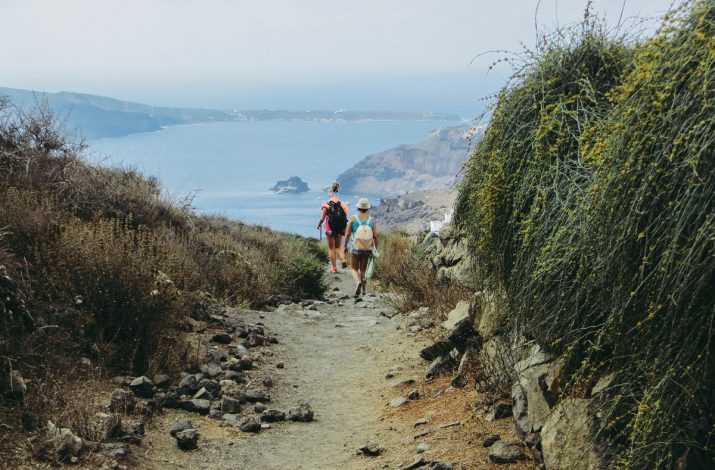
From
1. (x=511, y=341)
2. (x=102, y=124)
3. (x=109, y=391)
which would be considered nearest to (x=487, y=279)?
(x=511, y=341)

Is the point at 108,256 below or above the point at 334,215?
above

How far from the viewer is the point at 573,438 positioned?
4348mm

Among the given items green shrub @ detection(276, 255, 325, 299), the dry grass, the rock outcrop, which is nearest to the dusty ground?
the dry grass

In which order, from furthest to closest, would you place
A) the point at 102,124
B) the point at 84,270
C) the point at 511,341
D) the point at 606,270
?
the point at 102,124 < the point at 84,270 < the point at 511,341 < the point at 606,270

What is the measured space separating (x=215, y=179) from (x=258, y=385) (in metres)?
137

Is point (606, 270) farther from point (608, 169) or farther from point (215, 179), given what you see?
point (215, 179)

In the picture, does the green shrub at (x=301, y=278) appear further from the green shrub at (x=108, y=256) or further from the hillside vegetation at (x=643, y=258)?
the hillside vegetation at (x=643, y=258)

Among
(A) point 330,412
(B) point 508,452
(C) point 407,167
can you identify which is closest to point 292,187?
(C) point 407,167

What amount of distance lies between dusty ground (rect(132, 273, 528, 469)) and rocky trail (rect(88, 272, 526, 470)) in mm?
11

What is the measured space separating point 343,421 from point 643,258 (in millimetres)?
4182

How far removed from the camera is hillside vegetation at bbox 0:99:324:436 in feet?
20.4

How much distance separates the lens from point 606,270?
13.8 feet

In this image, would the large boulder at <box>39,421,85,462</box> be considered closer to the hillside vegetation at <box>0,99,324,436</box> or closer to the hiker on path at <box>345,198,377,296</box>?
the hillside vegetation at <box>0,99,324,436</box>

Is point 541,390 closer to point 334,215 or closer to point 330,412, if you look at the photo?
point 330,412
